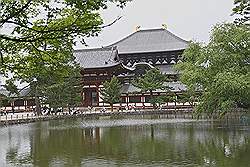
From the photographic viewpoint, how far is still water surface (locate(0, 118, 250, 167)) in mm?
13203

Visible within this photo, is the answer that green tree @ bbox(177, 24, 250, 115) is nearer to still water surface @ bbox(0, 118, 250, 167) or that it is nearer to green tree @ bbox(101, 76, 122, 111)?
still water surface @ bbox(0, 118, 250, 167)

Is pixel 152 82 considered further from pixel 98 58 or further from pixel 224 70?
pixel 224 70

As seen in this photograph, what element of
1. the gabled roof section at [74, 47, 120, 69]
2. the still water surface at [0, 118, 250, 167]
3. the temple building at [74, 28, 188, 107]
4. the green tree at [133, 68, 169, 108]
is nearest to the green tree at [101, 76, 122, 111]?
the green tree at [133, 68, 169, 108]

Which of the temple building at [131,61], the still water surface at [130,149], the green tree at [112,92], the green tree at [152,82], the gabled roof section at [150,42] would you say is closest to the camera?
the still water surface at [130,149]

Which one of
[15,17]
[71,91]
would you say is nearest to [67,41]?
[15,17]

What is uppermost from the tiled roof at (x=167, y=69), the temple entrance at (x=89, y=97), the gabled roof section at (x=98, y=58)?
the gabled roof section at (x=98, y=58)

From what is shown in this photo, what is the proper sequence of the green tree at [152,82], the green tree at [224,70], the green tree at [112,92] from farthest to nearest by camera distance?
the green tree at [152,82] → the green tree at [112,92] → the green tree at [224,70]

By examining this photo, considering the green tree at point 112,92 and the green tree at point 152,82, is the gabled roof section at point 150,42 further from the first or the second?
the green tree at point 112,92

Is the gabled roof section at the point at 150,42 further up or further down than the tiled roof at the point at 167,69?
further up

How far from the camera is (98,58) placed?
4641 centimetres

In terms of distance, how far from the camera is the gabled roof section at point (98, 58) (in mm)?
44812

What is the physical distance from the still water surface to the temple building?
69.3 ft

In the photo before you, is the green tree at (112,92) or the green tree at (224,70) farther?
the green tree at (112,92)

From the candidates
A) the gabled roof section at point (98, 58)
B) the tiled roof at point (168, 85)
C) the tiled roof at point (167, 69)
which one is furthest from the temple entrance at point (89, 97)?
the tiled roof at point (167, 69)
